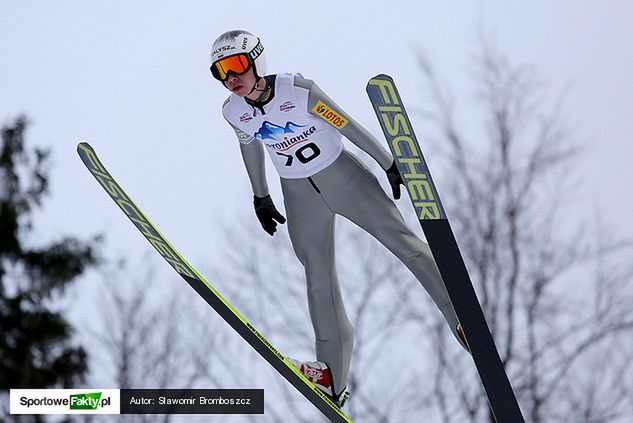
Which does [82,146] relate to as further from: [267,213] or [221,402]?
[221,402]

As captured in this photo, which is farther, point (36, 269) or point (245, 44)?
point (36, 269)

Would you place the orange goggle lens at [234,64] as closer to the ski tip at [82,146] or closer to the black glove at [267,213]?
the black glove at [267,213]

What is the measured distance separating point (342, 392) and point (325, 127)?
1445 millimetres

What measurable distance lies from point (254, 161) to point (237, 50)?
67cm

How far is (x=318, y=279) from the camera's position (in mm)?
5391

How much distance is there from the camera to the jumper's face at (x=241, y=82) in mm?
5012

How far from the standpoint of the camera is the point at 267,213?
5.48m

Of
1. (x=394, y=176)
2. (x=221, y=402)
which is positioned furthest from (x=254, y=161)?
(x=221, y=402)

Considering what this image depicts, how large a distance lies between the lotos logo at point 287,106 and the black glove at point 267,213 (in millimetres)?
592

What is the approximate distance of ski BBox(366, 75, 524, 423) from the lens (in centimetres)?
456

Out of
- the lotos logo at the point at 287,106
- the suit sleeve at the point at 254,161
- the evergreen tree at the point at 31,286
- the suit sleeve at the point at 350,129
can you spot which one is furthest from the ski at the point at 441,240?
the evergreen tree at the point at 31,286

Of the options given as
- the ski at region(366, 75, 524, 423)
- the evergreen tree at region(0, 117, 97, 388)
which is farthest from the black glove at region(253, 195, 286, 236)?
the evergreen tree at region(0, 117, 97, 388)

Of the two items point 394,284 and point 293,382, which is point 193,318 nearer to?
point 394,284

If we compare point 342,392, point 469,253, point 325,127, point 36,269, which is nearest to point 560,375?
point 469,253
